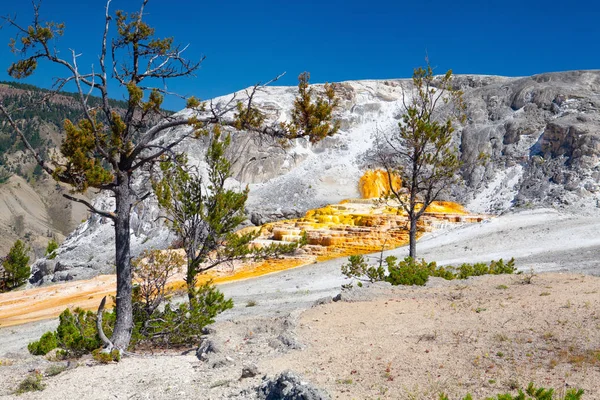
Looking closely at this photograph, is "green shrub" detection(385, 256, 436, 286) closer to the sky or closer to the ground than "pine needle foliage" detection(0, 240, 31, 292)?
closer to the ground

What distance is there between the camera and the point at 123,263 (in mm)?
8516

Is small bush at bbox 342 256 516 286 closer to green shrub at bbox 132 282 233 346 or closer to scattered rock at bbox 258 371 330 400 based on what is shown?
green shrub at bbox 132 282 233 346

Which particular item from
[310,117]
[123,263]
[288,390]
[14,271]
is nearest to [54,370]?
[123,263]

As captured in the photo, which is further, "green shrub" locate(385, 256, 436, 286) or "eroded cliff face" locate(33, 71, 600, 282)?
"eroded cliff face" locate(33, 71, 600, 282)

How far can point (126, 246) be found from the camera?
28.0ft

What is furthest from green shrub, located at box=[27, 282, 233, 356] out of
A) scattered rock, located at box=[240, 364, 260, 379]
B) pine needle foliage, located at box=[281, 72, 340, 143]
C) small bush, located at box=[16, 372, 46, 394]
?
pine needle foliage, located at box=[281, 72, 340, 143]

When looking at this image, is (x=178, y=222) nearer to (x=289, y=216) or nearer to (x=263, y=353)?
(x=263, y=353)

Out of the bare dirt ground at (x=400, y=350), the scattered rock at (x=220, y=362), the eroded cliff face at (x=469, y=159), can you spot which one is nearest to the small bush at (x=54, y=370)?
the bare dirt ground at (x=400, y=350)

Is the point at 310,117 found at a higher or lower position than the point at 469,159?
lower

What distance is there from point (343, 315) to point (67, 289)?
80.0 feet

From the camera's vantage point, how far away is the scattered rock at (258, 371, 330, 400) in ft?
16.8

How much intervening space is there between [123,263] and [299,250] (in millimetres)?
22705

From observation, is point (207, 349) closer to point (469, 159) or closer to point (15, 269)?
point (15, 269)

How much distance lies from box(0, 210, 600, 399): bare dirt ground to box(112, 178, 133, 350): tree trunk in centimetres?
59
